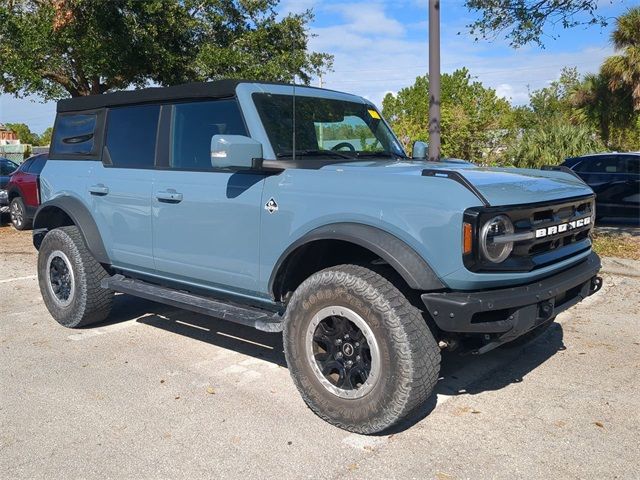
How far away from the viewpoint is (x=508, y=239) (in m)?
3.28

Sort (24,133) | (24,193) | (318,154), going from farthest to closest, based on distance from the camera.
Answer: (24,133)
(24,193)
(318,154)

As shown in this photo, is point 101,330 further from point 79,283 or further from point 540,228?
point 540,228

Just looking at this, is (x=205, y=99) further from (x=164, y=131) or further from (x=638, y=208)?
(x=638, y=208)

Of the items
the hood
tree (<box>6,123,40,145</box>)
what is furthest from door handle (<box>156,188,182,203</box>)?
tree (<box>6,123,40,145</box>)

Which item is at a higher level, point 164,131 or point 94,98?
point 94,98

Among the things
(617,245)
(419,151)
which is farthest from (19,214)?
(617,245)

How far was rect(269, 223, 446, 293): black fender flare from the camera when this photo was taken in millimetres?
3277

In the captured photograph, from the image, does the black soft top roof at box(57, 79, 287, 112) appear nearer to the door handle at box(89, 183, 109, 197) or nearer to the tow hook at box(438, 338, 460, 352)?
the door handle at box(89, 183, 109, 197)

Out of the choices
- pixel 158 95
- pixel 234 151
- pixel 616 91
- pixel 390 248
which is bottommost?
pixel 390 248

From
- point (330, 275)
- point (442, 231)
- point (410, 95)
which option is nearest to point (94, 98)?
point (330, 275)

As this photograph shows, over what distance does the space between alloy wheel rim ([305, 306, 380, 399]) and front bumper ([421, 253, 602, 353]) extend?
17.2 inches

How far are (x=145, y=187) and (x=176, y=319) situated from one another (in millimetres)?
1722

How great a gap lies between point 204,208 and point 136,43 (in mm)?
8612

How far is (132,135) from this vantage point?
5.13 meters
